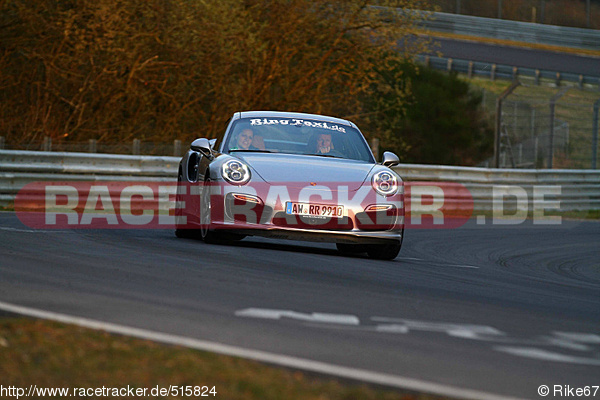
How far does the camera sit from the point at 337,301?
6141 millimetres

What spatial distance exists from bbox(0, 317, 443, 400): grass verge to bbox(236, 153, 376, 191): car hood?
4.63 m

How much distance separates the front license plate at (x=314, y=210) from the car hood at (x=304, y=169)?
19 cm

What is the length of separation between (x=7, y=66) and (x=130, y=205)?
6385 mm

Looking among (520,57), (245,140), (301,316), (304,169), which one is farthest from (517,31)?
(301,316)

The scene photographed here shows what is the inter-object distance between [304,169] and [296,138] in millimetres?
1010

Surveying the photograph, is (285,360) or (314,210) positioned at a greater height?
(314,210)

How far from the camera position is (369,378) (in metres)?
4.06

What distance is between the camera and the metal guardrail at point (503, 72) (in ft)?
156

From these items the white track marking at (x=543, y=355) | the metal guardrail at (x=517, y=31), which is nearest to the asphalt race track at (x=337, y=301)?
the white track marking at (x=543, y=355)

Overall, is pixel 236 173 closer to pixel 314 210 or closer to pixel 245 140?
pixel 314 210

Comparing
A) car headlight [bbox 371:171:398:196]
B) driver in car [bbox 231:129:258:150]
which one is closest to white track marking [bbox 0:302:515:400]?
car headlight [bbox 371:171:398:196]

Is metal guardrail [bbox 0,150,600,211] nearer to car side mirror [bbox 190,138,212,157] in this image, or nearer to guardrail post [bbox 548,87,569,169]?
guardrail post [bbox 548,87,569,169]

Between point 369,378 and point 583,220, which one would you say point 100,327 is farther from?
point 583,220

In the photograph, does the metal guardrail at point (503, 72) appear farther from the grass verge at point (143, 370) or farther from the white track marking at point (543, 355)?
the grass verge at point (143, 370)
